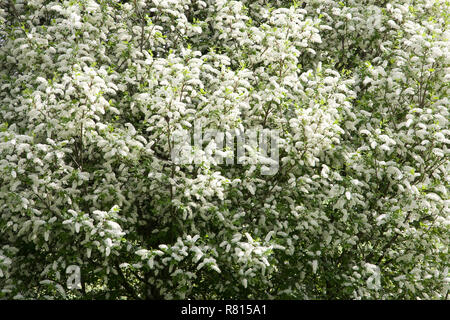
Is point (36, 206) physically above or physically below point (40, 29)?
below

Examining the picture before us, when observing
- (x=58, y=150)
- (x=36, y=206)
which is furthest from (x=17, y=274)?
(x=58, y=150)

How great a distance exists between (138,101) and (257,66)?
237cm

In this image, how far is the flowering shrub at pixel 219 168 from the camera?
8.12 m

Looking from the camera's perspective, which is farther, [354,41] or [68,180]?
[354,41]

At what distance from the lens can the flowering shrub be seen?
8117mm

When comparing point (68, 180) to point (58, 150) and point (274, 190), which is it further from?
point (274, 190)

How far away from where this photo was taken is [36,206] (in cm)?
838

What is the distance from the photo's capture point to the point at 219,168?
878 centimetres

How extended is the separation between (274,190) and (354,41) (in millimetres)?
3287

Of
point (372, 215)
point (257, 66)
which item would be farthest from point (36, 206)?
point (372, 215)
